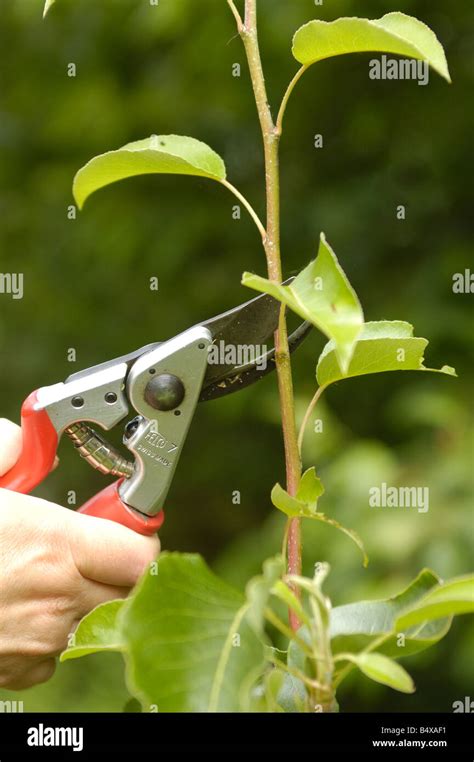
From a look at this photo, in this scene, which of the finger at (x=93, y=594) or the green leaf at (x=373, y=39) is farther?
the finger at (x=93, y=594)

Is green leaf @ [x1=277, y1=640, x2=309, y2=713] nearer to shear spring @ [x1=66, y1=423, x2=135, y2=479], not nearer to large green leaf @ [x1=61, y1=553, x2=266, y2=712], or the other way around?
large green leaf @ [x1=61, y1=553, x2=266, y2=712]

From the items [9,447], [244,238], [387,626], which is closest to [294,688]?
[387,626]

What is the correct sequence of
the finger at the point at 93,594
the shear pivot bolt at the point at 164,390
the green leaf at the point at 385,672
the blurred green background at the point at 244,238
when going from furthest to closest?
the blurred green background at the point at 244,238 < the finger at the point at 93,594 < the shear pivot bolt at the point at 164,390 < the green leaf at the point at 385,672

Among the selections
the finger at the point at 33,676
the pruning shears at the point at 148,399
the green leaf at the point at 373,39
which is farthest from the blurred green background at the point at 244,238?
the green leaf at the point at 373,39

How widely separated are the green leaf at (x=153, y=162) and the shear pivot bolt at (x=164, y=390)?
0.51 ft

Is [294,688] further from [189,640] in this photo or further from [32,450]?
[32,450]

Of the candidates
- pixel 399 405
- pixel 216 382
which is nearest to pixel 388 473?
pixel 399 405

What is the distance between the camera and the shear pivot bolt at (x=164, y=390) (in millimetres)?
790

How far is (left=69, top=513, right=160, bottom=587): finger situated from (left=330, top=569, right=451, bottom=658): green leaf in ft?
0.87

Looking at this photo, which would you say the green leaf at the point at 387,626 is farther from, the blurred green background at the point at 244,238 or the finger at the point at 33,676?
the blurred green background at the point at 244,238

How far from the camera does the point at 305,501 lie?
0.67 meters

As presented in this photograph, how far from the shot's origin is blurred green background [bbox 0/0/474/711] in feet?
5.86

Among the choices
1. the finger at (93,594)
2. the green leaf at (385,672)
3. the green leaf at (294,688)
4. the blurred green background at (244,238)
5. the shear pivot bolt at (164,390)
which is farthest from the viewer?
the blurred green background at (244,238)

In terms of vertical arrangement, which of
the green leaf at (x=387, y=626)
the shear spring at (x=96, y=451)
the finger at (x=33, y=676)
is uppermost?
the shear spring at (x=96, y=451)
